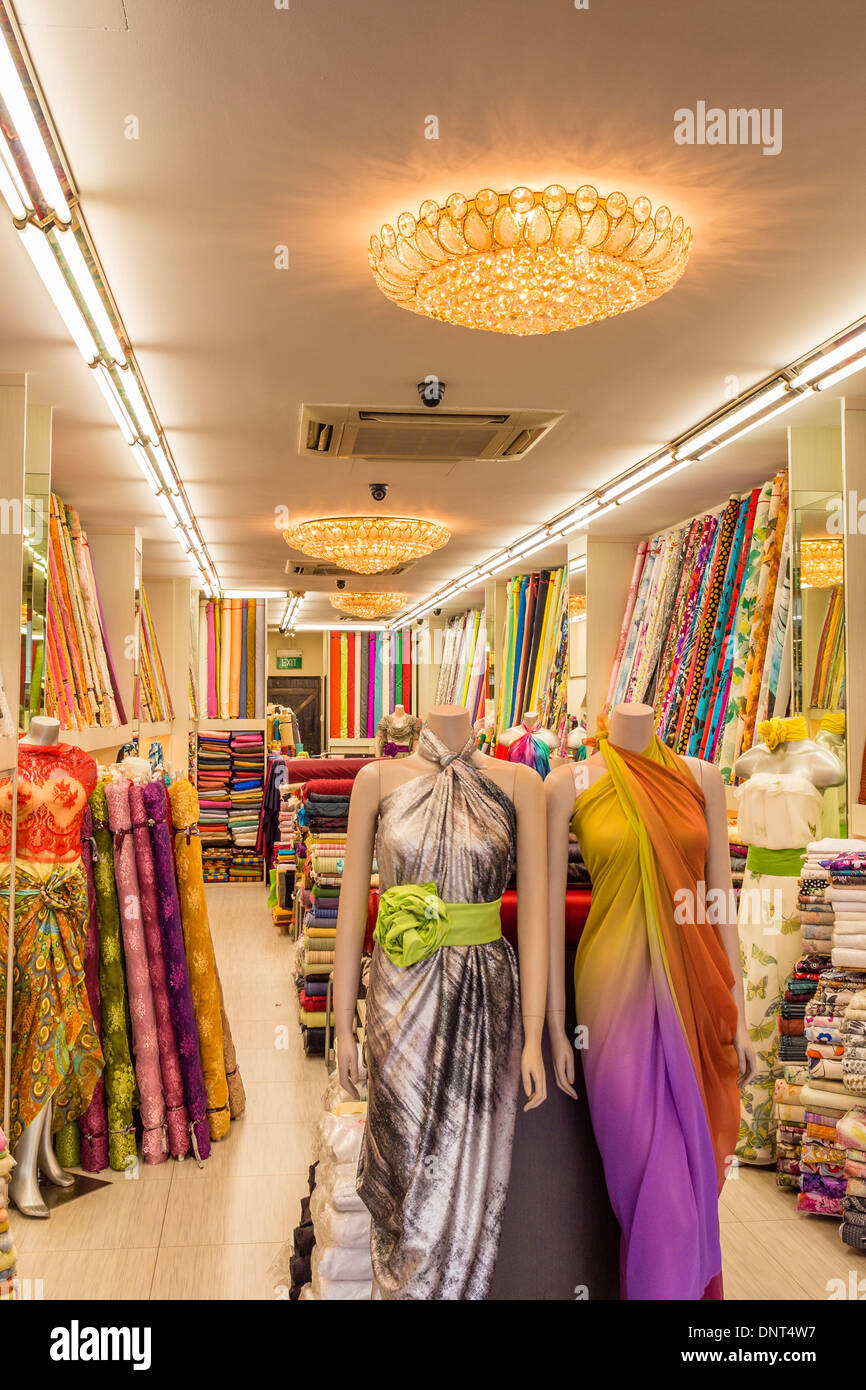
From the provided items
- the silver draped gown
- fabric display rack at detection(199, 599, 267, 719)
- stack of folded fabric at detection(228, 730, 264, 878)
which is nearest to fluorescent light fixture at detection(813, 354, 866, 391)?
the silver draped gown

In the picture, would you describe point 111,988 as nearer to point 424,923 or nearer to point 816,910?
point 424,923

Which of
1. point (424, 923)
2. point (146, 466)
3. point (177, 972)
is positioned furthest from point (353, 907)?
point (146, 466)

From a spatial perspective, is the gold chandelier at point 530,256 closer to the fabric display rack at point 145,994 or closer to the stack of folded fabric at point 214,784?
the fabric display rack at point 145,994

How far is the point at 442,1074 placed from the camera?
2.17m

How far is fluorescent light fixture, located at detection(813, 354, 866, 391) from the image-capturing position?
3.65 m

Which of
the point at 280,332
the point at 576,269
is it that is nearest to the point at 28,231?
the point at 280,332

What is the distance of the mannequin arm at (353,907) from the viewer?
2.29 metres

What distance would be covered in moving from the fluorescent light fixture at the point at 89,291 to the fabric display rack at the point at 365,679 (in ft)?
39.7

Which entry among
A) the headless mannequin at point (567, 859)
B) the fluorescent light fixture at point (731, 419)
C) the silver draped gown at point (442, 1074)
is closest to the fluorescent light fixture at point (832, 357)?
the fluorescent light fixture at point (731, 419)

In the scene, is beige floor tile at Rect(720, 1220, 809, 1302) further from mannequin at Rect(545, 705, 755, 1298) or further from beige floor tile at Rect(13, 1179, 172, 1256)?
beige floor tile at Rect(13, 1179, 172, 1256)

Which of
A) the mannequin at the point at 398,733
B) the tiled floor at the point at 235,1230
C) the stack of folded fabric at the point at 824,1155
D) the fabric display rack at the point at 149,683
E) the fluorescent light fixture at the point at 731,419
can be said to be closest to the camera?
the tiled floor at the point at 235,1230

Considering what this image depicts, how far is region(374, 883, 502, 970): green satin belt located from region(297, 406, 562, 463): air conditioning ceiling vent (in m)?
2.67

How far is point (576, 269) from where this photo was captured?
2652 millimetres

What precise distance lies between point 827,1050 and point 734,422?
2516 mm
